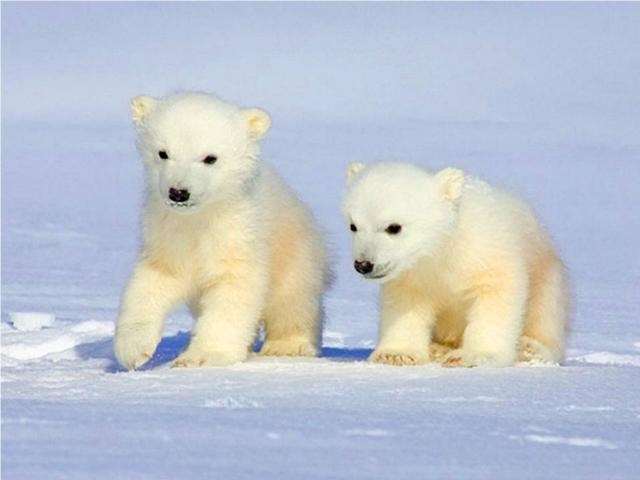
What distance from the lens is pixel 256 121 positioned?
7832 mm

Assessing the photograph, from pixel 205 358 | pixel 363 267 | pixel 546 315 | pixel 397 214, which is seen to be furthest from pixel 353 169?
pixel 546 315

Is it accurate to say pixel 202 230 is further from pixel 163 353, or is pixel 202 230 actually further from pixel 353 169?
pixel 163 353

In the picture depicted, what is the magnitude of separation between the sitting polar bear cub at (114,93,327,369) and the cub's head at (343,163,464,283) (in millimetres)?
558

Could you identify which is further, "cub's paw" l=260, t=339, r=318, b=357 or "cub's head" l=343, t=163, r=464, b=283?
"cub's paw" l=260, t=339, r=318, b=357

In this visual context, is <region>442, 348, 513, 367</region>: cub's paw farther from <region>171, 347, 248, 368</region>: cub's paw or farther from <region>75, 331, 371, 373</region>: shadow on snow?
<region>171, 347, 248, 368</region>: cub's paw

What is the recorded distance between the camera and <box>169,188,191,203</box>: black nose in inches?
284

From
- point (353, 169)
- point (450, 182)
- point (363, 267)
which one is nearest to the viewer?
point (363, 267)

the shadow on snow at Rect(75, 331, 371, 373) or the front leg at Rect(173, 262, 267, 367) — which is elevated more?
the front leg at Rect(173, 262, 267, 367)

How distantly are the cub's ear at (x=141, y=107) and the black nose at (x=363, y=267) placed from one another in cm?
147

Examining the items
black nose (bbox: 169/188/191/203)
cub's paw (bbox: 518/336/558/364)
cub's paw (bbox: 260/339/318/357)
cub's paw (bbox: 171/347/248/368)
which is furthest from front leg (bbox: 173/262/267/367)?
cub's paw (bbox: 518/336/558/364)

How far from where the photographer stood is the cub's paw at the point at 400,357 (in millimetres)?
7531

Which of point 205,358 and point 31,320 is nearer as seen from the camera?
point 205,358

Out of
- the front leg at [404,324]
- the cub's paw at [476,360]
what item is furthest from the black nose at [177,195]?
the cub's paw at [476,360]

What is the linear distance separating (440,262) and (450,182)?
1.36 feet
